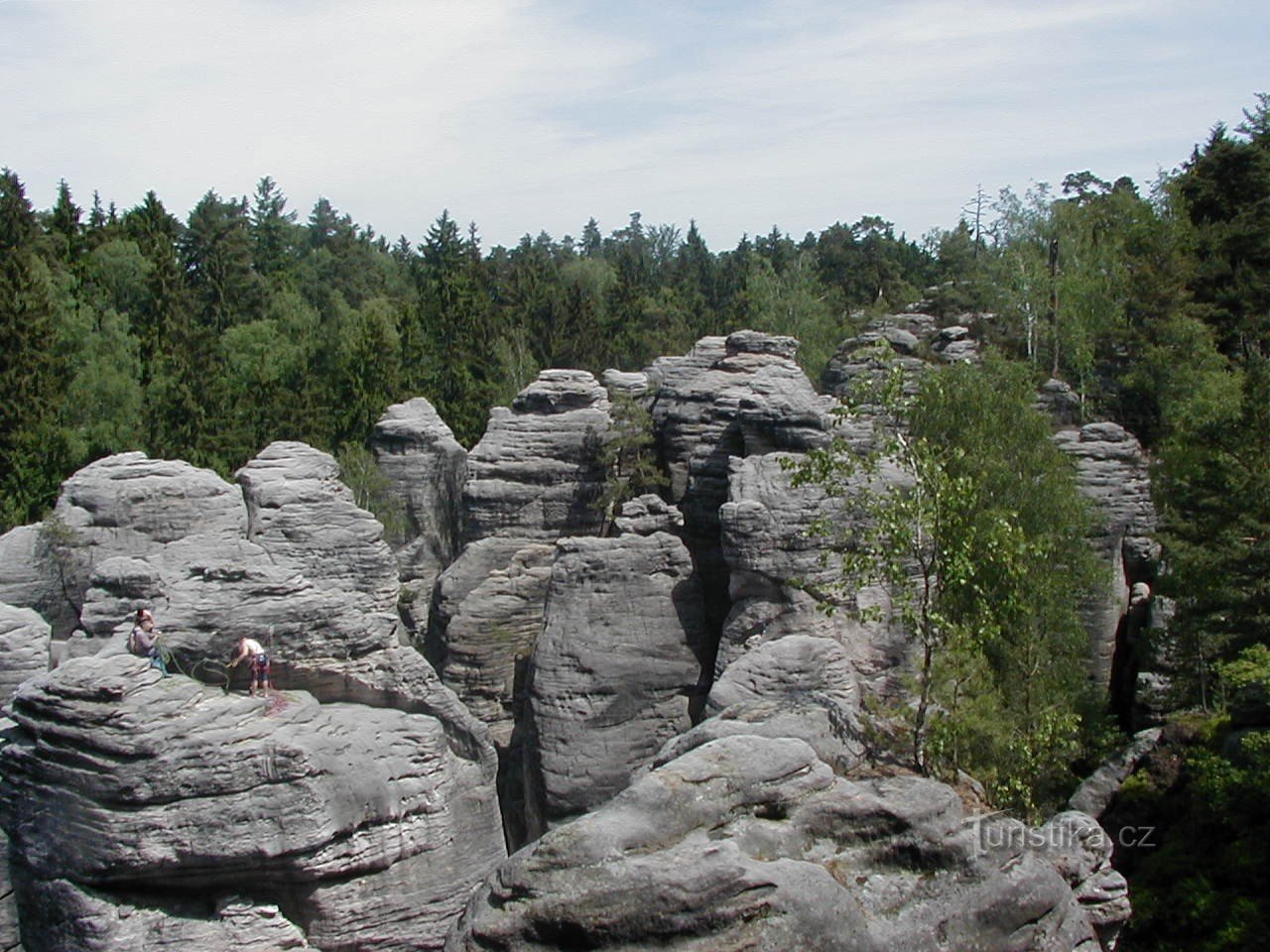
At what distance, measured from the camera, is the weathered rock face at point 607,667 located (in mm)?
23344

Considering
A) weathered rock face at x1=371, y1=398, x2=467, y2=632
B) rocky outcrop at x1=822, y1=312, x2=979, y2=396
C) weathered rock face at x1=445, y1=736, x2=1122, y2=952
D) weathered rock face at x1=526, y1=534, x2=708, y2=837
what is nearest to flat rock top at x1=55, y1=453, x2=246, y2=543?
weathered rock face at x1=526, y1=534, x2=708, y2=837

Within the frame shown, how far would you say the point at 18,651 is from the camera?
58.4 feet

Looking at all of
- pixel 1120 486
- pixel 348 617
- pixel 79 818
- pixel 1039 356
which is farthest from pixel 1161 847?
pixel 1039 356

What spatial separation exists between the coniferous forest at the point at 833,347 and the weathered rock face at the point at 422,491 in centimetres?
176

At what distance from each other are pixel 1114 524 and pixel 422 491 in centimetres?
1860

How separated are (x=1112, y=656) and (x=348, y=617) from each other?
1826 cm

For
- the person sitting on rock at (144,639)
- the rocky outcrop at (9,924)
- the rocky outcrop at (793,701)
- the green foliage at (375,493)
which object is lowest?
the rocky outcrop at (9,924)

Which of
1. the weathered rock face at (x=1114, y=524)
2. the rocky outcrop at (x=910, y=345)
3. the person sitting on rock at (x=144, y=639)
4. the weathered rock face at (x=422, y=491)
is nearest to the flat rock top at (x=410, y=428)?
the weathered rock face at (x=422, y=491)

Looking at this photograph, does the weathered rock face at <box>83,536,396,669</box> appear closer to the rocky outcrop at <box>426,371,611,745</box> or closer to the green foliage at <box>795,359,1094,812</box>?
the green foliage at <box>795,359,1094,812</box>

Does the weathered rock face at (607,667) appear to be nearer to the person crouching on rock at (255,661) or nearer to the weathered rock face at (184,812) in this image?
the person crouching on rock at (255,661)

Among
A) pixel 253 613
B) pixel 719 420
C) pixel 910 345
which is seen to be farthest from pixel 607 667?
pixel 910 345

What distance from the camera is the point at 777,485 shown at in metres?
24.0

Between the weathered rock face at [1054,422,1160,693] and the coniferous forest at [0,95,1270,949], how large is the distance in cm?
122

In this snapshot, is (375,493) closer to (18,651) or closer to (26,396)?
(26,396)
